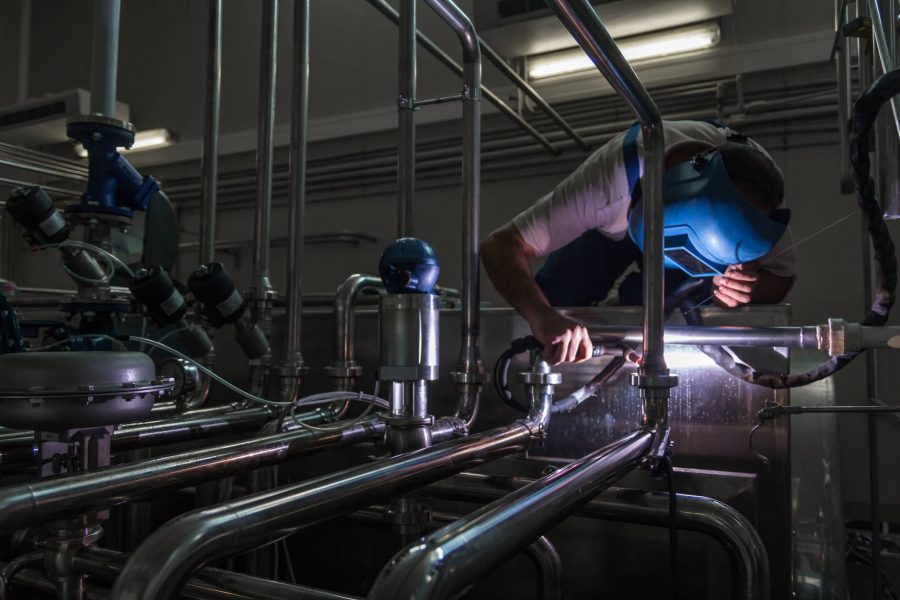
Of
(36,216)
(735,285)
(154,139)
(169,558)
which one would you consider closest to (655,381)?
(735,285)

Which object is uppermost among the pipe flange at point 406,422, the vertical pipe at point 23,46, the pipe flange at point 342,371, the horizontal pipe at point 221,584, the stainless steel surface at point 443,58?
the vertical pipe at point 23,46

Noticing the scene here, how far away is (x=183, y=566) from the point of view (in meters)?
0.30

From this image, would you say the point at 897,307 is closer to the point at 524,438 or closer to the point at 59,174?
the point at 524,438

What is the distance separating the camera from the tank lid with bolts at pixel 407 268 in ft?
2.01

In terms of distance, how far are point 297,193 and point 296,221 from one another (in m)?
0.05

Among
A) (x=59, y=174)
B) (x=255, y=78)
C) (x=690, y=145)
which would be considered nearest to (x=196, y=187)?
(x=255, y=78)

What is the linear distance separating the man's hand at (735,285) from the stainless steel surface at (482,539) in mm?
572

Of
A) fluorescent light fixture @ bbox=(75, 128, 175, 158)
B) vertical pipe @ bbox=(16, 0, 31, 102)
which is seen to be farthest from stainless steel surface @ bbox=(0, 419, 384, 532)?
vertical pipe @ bbox=(16, 0, 31, 102)

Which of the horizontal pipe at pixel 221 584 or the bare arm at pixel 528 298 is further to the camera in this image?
the bare arm at pixel 528 298

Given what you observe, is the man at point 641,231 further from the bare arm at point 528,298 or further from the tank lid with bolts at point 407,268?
the tank lid with bolts at point 407,268

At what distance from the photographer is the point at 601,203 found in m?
1.03

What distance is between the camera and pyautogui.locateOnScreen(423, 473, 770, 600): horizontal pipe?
0.57 metres

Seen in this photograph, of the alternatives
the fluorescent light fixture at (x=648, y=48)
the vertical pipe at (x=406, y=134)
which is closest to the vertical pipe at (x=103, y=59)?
the vertical pipe at (x=406, y=134)

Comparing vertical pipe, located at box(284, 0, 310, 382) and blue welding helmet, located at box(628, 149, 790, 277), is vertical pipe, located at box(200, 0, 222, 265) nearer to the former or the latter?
vertical pipe, located at box(284, 0, 310, 382)
